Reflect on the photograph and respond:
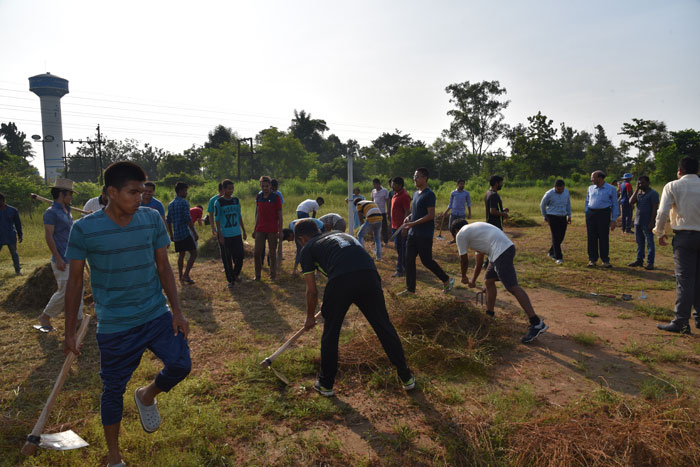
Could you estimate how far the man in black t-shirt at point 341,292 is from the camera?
11.0ft

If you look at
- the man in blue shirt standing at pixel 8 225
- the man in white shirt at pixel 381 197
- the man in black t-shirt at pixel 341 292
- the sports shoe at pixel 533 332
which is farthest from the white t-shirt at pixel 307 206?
the man in blue shirt standing at pixel 8 225

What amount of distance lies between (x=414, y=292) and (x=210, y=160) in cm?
5345

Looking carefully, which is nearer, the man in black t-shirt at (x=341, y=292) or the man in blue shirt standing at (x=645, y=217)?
the man in black t-shirt at (x=341, y=292)

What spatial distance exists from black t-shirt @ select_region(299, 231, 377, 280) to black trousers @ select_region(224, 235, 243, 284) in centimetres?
410

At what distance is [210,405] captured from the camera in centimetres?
348

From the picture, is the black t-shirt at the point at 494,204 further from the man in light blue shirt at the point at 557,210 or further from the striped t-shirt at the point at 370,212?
the striped t-shirt at the point at 370,212

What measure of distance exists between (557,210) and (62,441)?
8.52 metres

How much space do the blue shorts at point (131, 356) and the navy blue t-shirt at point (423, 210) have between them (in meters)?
4.16

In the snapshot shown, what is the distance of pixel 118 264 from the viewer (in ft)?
8.11

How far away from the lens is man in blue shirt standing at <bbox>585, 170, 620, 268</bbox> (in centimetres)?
799

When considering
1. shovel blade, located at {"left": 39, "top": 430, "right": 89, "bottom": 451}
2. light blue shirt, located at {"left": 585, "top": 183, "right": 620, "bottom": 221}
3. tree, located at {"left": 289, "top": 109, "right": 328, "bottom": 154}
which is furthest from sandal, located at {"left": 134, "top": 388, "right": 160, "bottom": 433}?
tree, located at {"left": 289, "top": 109, "right": 328, "bottom": 154}

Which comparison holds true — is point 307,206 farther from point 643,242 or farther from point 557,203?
point 643,242

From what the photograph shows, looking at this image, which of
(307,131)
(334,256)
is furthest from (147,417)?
(307,131)

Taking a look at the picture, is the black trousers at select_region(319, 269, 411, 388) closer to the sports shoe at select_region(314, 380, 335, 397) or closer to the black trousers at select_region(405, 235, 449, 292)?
the sports shoe at select_region(314, 380, 335, 397)
